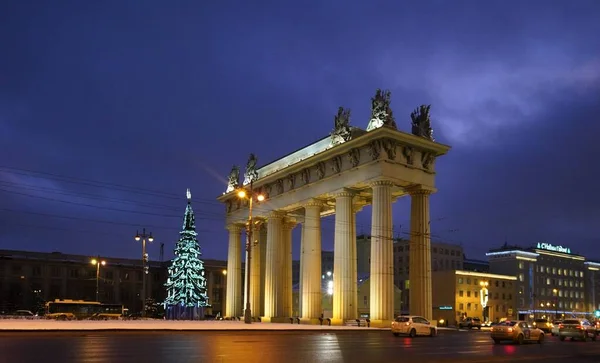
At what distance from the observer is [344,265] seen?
51.5 metres

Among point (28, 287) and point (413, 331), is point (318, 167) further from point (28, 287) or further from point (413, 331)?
point (28, 287)

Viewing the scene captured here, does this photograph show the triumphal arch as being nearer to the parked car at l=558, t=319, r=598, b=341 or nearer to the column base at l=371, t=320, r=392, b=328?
the column base at l=371, t=320, r=392, b=328

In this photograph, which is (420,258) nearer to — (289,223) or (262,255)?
(289,223)

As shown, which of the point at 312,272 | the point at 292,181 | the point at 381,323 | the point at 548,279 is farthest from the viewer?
the point at 548,279

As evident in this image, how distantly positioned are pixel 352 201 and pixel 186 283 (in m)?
24.9

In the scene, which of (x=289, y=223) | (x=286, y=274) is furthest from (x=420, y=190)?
(x=289, y=223)

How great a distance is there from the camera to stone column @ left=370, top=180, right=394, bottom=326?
47.3 meters

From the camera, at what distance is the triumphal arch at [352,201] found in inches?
1890

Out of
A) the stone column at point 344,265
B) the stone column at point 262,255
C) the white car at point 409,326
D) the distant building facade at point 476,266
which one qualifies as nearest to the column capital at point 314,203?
the stone column at point 344,265

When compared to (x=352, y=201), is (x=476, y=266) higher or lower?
lower

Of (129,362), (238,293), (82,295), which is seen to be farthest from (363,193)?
(82,295)

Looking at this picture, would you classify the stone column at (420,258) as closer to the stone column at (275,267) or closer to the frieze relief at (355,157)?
the frieze relief at (355,157)

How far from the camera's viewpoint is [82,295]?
11450 centimetres

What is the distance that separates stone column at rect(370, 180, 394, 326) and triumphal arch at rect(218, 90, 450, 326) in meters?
0.07
